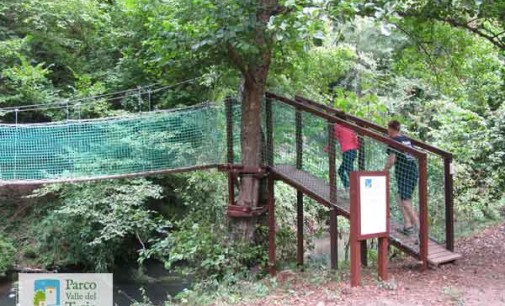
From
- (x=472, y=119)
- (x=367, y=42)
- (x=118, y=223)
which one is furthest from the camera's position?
(x=367, y=42)

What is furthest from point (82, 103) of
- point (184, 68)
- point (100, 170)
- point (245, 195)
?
point (245, 195)

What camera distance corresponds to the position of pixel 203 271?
5.96m

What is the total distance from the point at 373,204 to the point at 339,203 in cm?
127

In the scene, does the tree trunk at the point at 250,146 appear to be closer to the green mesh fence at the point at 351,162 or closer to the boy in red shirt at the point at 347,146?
the green mesh fence at the point at 351,162

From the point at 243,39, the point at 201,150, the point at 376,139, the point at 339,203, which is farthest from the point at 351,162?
the point at 201,150

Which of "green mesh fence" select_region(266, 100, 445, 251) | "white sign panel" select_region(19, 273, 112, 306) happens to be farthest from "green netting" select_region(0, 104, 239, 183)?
"white sign panel" select_region(19, 273, 112, 306)

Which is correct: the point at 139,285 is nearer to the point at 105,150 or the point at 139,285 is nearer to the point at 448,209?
the point at 105,150

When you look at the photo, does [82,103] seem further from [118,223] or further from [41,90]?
[118,223]

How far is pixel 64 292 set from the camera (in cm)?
545

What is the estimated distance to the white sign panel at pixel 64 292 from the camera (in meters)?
5.42

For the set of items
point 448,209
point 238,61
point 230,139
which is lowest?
point 448,209

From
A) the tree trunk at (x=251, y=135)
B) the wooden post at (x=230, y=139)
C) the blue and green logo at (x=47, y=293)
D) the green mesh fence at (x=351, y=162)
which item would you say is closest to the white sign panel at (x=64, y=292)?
the blue and green logo at (x=47, y=293)

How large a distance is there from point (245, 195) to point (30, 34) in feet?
22.8

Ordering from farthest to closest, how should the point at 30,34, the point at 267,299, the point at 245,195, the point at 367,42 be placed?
the point at 367,42
the point at 30,34
the point at 245,195
the point at 267,299
